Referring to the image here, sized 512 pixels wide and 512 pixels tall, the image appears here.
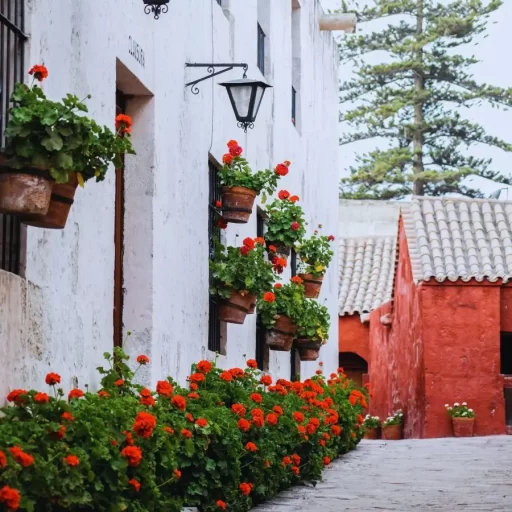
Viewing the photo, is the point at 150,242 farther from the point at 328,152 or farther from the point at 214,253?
the point at 328,152

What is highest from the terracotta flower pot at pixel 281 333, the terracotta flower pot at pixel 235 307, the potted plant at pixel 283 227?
the potted plant at pixel 283 227

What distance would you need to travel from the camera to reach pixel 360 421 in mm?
16141

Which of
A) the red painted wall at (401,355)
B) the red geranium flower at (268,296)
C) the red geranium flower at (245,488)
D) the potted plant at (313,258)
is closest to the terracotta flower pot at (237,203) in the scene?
the red geranium flower at (268,296)

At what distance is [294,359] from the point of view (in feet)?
57.4

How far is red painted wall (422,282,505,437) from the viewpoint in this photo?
2184cm

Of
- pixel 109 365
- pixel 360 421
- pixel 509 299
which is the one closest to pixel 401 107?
pixel 509 299

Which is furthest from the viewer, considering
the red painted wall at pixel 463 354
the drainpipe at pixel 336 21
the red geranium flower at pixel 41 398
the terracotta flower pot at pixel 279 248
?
the red painted wall at pixel 463 354

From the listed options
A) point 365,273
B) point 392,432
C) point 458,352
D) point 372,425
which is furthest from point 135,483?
point 365,273

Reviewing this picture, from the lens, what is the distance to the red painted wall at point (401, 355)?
2289cm

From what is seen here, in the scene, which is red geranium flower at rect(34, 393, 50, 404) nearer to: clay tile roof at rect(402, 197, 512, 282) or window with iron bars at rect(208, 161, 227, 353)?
window with iron bars at rect(208, 161, 227, 353)

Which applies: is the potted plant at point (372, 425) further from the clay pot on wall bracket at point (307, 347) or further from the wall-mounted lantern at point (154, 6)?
the wall-mounted lantern at point (154, 6)

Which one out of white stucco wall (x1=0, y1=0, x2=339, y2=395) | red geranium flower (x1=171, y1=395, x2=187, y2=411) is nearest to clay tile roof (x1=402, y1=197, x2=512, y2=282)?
white stucco wall (x1=0, y1=0, x2=339, y2=395)

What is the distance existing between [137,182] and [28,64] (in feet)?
8.36

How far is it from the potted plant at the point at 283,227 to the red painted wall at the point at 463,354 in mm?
8430
